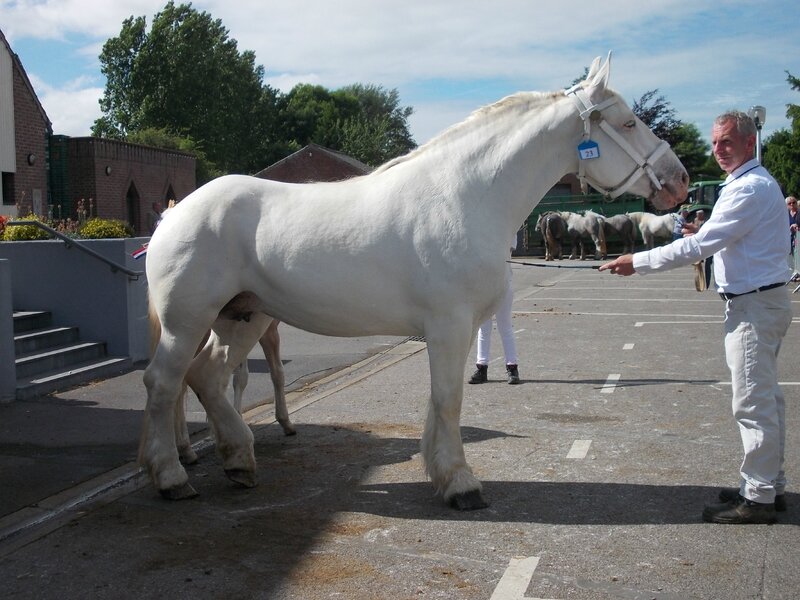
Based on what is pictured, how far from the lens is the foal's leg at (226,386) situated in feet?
17.6

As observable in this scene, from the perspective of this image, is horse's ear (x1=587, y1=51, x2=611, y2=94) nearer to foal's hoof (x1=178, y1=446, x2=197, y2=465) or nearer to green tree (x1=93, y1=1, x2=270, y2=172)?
foal's hoof (x1=178, y1=446, x2=197, y2=465)

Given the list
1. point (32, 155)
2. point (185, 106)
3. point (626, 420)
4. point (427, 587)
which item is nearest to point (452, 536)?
point (427, 587)

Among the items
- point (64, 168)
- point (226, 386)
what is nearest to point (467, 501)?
point (226, 386)

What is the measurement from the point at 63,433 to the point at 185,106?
73.4 metres

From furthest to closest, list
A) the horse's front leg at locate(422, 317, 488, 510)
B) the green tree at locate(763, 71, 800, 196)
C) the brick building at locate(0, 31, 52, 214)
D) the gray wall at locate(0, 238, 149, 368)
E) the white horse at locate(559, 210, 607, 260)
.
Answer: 1. the green tree at locate(763, 71, 800, 196)
2. the white horse at locate(559, 210, 607, 260)
3. the brick building at locate(0, 31, 52, 214)
4. the gray wall at locate(0, 238, 149, 368)
5. the horse's front leg at locate(422, 317, 488, 510)

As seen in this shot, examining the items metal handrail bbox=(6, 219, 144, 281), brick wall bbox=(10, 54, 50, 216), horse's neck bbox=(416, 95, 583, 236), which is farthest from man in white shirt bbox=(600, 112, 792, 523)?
brick wall bbox=(10, 54, 50, 216)

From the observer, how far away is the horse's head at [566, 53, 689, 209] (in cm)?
504

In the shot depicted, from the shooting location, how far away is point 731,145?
4.57 meters

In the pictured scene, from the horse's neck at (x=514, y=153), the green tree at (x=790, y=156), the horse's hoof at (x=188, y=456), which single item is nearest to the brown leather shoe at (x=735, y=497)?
the horse's neck at (x=514, y=153)

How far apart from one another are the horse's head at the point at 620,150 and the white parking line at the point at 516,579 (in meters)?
2.31

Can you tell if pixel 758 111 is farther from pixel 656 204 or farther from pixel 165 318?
pixel 165 318

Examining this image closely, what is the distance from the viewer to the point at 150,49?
75.2 meters

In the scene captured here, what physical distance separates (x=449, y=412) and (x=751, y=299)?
176 centimetres

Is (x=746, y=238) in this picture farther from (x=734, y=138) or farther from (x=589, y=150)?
(x=589, y=150)
